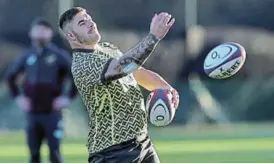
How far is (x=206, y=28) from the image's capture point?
2466 cm

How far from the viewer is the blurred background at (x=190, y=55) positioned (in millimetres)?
22391

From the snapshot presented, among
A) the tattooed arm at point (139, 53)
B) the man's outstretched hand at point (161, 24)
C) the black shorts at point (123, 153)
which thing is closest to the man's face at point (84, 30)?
the tattooed arm at point (139, 53)

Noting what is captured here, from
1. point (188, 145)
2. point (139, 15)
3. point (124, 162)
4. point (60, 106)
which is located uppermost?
point (139, 15)

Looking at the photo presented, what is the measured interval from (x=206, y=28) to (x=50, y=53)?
Result: 1235 cm

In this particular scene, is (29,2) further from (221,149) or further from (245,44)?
(221,149)

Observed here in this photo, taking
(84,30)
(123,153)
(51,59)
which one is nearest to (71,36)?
(84,30)

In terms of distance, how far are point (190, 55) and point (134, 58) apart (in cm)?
1746

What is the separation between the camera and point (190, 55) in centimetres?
2428

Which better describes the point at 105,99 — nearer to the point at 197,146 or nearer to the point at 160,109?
the point at 160,109

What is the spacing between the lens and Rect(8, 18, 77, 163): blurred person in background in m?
12.5

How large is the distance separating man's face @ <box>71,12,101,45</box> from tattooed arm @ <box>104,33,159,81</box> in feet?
1.17

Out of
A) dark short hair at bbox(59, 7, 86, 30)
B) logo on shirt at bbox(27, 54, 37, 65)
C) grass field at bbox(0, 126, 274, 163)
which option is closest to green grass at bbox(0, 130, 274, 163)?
grass field at bbox(0, 126, 274, 163)

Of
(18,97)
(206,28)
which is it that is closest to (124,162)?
(18,97)

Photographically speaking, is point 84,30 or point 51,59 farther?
point 51,59
